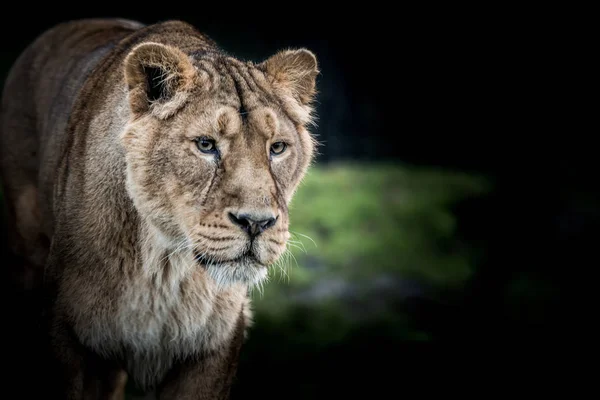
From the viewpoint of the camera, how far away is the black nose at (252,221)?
119 inches

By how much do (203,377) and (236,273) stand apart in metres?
0.73

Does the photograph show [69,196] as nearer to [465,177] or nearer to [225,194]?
[225,194]

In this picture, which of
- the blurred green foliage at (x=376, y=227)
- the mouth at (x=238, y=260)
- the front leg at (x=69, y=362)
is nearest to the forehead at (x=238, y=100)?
the mouth at (x=238, y=260)

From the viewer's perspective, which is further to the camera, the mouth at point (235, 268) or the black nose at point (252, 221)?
the mouth at point (235, 268)

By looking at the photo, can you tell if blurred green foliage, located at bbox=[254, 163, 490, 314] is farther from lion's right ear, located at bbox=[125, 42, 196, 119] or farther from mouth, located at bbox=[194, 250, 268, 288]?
lion's right ear, located at bbox=[125, 42, 196, 119]

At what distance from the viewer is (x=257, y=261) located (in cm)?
315

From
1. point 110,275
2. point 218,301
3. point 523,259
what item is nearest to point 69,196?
point 110,275

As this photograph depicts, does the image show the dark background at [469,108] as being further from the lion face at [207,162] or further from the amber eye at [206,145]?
the amber eye at [206,145]

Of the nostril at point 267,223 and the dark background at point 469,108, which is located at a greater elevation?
the dark background at point 469,108

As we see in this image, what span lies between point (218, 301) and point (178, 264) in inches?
10.9

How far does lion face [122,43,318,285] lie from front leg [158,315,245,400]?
0.59m

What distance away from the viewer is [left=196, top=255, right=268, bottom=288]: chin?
3.15 metres

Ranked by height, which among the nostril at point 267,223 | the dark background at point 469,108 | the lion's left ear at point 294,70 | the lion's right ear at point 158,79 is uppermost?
the dark background at point 469,108

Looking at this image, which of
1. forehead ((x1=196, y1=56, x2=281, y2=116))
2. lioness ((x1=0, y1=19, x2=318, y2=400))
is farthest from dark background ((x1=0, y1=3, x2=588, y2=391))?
forehead ((x1=196, y1=56, x2=281, y2=116))
